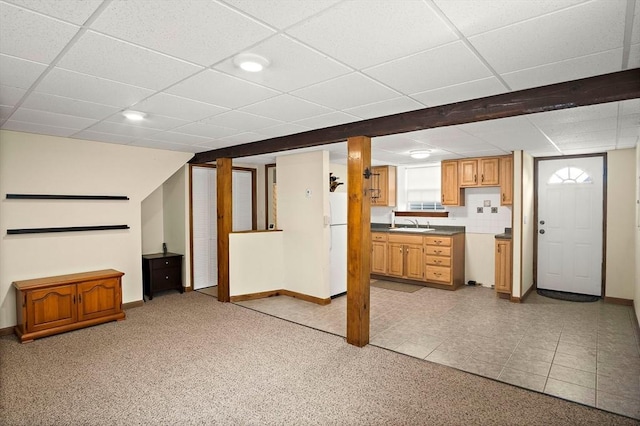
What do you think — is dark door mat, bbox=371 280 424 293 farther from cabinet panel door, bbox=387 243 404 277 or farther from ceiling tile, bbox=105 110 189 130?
ceiling tile, bbox=105 110 189 130

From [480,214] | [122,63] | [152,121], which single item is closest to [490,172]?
[480,214]

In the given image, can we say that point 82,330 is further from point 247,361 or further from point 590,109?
point 590,109

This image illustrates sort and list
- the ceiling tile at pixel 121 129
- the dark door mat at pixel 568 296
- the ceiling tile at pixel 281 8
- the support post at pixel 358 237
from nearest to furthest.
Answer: the ceiling tile at pixel 281 8, the support post at pixel 358 237, the ceiling tile at pixel 121 129, the dark door mat at pixel 568 296

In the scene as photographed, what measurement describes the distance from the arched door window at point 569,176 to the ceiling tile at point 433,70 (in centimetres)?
446

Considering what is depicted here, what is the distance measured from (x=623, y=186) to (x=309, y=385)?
5.38 metres

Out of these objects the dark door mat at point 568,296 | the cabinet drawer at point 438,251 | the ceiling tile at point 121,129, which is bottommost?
the dark door mat at point 568,296

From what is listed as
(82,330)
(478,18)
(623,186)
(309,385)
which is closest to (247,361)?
(309,385)

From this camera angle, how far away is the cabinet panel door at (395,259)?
663 centimetres

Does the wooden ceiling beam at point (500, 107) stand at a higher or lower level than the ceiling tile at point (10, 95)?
lower

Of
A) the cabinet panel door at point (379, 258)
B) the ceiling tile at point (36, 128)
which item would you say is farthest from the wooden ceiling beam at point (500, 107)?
the cabinet panel door at point (379, 258)

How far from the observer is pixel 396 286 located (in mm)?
6441

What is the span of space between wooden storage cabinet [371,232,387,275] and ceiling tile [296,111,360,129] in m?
3.47

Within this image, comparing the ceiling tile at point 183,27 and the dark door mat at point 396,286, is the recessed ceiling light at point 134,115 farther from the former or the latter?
the dark door mat at point 396,286

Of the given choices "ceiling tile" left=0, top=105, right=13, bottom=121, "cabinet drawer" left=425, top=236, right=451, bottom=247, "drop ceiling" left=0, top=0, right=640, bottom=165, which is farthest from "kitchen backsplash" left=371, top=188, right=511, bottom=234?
"ceiling tile" left=0, top=105, right=13, bottom=121
